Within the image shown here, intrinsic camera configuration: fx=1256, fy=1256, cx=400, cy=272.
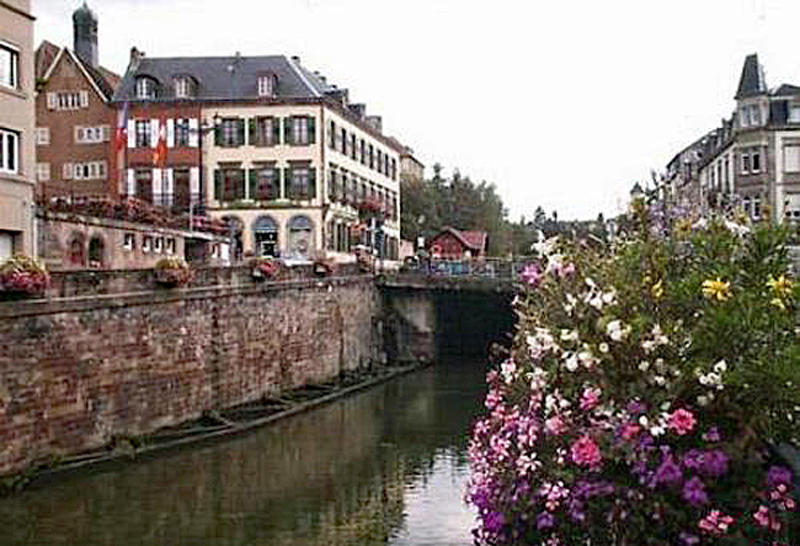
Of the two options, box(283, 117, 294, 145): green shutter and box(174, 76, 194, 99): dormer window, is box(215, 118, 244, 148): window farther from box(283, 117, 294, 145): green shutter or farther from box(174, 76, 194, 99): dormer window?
box(174, 76, 194, 99): dormer window

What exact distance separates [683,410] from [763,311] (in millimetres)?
881

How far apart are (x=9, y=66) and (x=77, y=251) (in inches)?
323

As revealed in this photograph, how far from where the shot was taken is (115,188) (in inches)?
2697

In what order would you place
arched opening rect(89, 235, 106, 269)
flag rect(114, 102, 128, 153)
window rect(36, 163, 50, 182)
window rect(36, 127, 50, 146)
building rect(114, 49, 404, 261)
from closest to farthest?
arched opening rect(89, 235, 106, 269) → flag rect(114, 102, 128, 153) → building rect(114, 49, 404, 261) → window rect(36, 127, 50, 146) → window rect(36, 163, 50, 182)

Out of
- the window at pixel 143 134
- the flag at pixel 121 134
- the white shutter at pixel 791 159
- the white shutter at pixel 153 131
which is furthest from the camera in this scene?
the window at pixel 143 134

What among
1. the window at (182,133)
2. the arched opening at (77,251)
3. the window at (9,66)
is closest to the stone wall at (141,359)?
the arched opening at (77,251)

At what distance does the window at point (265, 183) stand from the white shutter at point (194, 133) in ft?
11.0

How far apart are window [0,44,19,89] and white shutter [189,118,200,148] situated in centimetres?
3559

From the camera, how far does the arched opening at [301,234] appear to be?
6875 cm

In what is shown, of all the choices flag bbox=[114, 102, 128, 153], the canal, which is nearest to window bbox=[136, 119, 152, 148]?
flag bbox=[114, 102, 128, 153]

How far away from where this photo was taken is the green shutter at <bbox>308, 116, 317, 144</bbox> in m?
68.3

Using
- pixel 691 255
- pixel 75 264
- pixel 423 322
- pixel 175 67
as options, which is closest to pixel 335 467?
pixel 75 264

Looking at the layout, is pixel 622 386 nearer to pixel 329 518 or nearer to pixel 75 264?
pixel 329 518

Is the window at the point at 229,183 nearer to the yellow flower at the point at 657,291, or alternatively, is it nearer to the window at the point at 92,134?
the window at the point at 92,134
